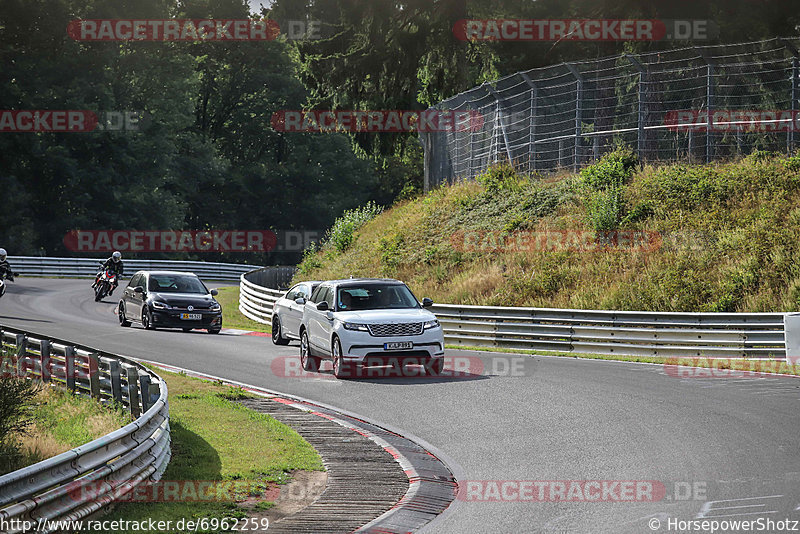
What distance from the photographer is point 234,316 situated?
35281 millimetres

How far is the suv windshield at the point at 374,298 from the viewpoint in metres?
17.9

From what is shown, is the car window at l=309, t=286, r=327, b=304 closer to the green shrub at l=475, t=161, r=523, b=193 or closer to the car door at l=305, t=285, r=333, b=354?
the car door at l=305, t=285, r=333, b=354

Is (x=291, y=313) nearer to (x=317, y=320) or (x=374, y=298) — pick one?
(x=317, y=320)

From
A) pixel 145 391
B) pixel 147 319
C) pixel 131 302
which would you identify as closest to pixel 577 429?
pixel 145 391

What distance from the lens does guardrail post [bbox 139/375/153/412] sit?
10759 mm

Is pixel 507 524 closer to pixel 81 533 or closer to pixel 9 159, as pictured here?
pixel 81 533

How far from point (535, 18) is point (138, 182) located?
30664mm

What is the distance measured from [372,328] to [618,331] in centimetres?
734

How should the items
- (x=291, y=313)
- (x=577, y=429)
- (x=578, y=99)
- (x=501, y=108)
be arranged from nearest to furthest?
1. (x=577, y=429)
2. (x=291, y=313)
3. (x=578, y=99)
4. (x=501, y=108)

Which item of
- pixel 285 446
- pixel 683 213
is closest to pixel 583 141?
pixel 683 213

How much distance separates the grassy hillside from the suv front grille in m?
9.44

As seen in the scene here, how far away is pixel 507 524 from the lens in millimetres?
7590

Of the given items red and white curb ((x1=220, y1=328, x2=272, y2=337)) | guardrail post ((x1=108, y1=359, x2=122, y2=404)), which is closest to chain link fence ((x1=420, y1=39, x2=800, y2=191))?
red and white curb ((x1=220, y1=328, x2=272, y2=337))

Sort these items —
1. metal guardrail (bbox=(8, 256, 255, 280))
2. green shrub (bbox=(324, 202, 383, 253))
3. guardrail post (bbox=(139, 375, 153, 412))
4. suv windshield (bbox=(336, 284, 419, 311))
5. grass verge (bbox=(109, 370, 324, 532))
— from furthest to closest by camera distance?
metal guardrail (bbox=(8, 256, 255, 280))
green shrub (bbox=(324, 202, 383, 253))
suv windshield (bbox=(336, 284, 419, 311))
guardrail post (bbox=(139, 375, 153, 412))
grass verge (bbox=(109, 370, 324, 532))
